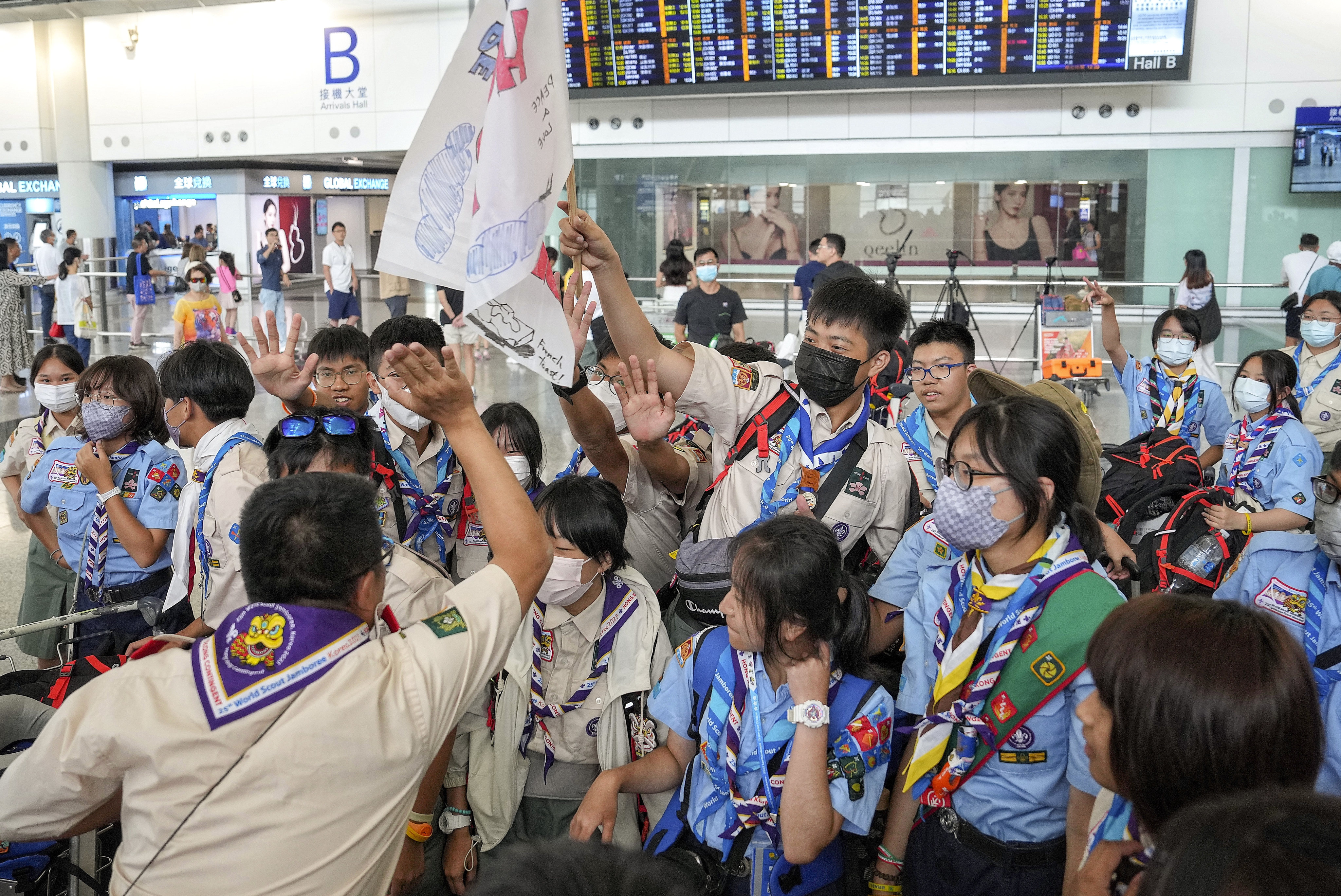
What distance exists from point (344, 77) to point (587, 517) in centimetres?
1453

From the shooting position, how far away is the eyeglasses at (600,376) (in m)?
3.33

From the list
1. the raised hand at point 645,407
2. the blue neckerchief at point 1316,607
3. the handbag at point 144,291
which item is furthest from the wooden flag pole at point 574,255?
the handbag at point 144,291

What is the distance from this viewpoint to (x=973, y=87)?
12117 millimetres

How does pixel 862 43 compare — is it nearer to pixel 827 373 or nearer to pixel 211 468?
pixel 827 373

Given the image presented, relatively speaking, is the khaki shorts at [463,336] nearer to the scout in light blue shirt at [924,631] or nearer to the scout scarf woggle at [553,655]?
the scout scarf woggle at [553,655]

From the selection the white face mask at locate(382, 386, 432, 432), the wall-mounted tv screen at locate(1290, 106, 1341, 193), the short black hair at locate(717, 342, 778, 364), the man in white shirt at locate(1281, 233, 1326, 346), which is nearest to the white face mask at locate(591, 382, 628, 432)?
the short black hair at locate(717, 342, 778, 364)

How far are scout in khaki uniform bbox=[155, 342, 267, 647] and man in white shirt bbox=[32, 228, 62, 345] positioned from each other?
1333 cm

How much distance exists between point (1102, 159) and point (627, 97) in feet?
19.7

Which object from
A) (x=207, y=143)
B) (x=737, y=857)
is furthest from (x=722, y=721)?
(x=207, y=143)

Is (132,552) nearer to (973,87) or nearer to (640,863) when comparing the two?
(640,863)

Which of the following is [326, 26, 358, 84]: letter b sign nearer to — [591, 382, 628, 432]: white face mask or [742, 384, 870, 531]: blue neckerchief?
[591, 382, 628, 432]: white face mask

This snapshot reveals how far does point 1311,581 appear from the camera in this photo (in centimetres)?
242

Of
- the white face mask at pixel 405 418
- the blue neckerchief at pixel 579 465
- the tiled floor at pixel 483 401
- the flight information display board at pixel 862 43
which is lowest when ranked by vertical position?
the tiled floor at pixel 483 401

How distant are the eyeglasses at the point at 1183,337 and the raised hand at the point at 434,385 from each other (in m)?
4.17
